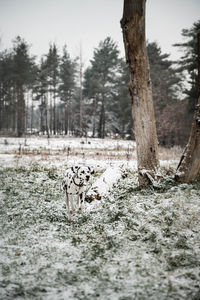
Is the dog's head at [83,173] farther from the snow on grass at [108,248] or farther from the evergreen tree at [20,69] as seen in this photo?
the evergreen tree at [20,69]

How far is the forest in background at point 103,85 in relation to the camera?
77.9 ft

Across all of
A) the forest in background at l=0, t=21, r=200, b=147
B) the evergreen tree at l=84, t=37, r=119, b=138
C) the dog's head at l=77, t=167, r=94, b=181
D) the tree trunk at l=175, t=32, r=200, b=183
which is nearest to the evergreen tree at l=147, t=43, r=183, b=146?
the forest in background at l=0, t=21, r=200, b=147

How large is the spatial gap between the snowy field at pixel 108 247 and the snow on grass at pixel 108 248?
0.01 meters

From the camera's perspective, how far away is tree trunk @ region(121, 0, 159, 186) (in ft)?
15.2

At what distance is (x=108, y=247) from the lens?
326cm

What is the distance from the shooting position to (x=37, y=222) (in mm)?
4336

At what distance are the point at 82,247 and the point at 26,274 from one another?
1.00 metres

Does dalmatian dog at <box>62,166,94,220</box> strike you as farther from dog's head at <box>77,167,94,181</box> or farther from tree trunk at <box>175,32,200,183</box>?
tree trunk at <box>175,32,200,183</box>

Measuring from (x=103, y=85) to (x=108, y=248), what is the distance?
113 feet

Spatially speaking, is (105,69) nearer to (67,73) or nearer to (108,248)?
(67,73)

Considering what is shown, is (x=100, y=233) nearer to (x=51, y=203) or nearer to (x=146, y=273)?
(x=146, y=273)

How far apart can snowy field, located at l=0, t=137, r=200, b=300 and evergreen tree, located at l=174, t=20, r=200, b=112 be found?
59.5 ft

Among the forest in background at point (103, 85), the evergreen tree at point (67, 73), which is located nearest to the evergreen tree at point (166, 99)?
the forest in background at point (103, 85)

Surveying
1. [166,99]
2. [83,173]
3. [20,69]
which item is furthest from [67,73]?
[83,173]
